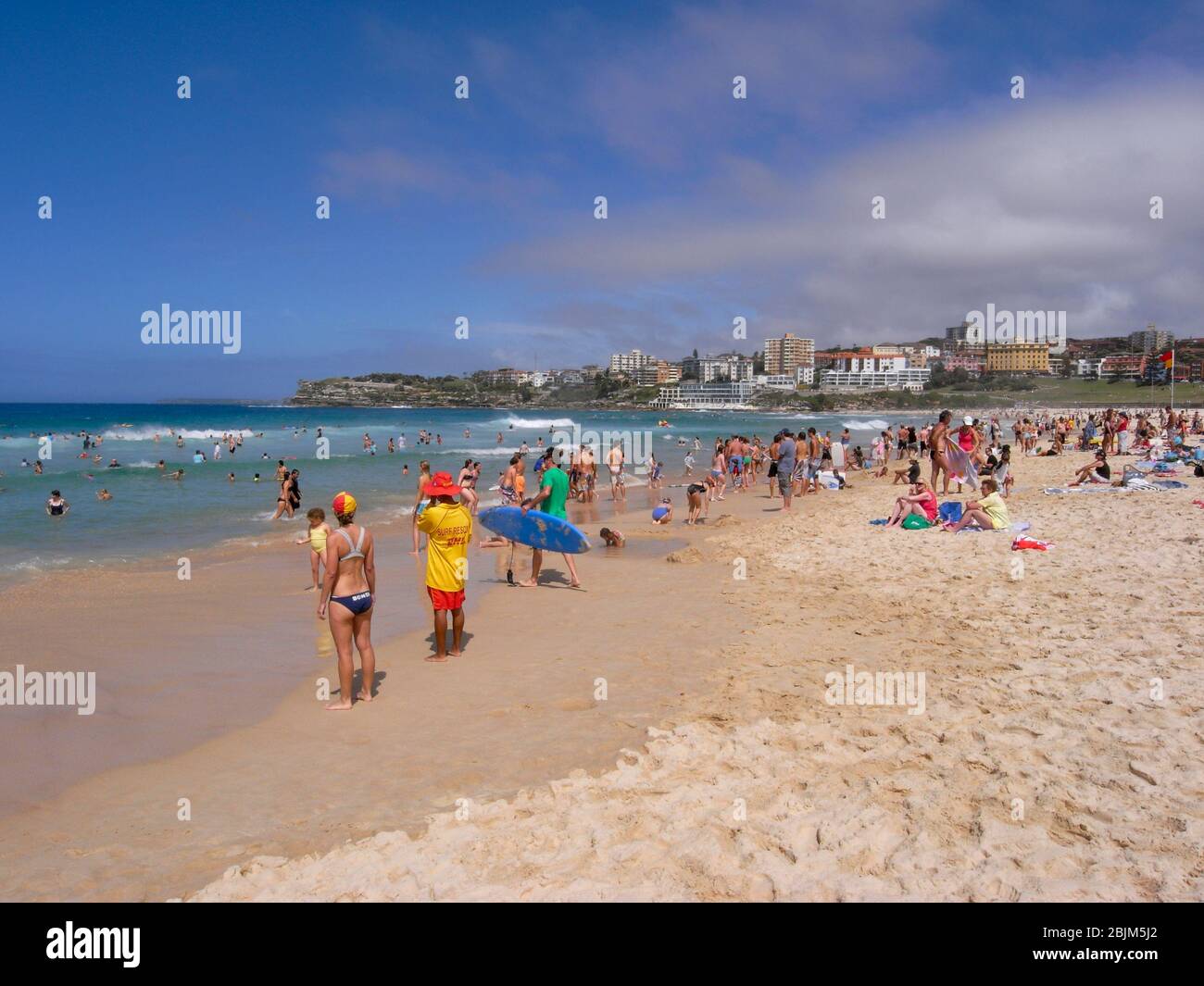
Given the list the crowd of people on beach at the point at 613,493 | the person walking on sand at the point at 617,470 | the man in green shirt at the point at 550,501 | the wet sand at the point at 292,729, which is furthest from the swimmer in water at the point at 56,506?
the man in green shirt at the point at 550,501

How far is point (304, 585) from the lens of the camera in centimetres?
1062

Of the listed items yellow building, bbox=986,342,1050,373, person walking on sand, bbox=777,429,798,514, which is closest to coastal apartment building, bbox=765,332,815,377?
yellow building, bbox=986,342,1050,373

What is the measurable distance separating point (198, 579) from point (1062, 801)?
36.0ft

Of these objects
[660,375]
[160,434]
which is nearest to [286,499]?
[160,434]

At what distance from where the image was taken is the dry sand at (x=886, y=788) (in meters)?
3.44

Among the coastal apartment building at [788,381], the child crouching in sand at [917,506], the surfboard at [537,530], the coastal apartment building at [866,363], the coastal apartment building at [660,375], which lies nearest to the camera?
the surfboard at [537,530]

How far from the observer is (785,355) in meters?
193

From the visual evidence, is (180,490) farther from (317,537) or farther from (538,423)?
(538,423)

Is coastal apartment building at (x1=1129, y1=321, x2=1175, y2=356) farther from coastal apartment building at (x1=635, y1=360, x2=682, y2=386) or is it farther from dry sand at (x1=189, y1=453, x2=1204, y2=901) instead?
dry sand at (x1=189, y1=453, x2=1204, y2=901)

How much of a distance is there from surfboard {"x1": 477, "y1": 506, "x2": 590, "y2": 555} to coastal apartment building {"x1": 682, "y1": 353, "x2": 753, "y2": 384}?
157800 mm

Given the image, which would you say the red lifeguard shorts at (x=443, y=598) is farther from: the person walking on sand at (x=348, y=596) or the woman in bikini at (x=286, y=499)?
the woman in bikini at (x=286, y=499)

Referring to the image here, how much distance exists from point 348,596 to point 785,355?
196 metres
